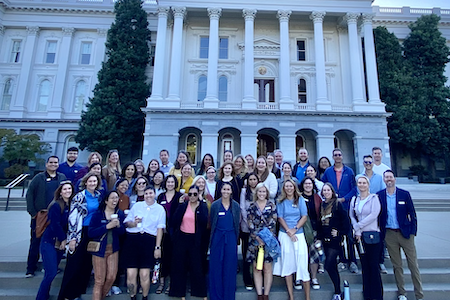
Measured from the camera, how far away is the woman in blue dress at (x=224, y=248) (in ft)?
14.1

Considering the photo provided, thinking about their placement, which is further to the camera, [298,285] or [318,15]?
[318,15]

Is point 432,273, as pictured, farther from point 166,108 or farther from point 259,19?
point 259,19

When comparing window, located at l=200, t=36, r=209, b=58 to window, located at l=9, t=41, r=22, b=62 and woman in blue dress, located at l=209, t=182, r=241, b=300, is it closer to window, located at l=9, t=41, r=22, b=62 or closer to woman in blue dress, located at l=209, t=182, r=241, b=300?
window, located at l=9, t=41, r=22, b=62

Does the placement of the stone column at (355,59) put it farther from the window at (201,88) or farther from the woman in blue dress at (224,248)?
the woman in blue dress at (224,248)

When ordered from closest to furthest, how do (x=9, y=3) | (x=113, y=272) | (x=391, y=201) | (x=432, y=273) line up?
(x=113, y=272), (x=391, y=201), (x=432, y=273), (x=9, y=3)

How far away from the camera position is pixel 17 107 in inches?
969

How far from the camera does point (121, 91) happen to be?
2202 cm

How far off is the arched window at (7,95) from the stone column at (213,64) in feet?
68.8

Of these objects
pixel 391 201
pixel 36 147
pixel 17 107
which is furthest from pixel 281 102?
pixel 17 107

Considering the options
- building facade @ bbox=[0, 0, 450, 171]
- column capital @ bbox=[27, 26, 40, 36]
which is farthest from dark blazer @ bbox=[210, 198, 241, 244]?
column capital @ bbox=[27, 26, 40, 36]

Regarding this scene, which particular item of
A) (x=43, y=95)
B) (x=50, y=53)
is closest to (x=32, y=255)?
Result: (x=43, y=95)

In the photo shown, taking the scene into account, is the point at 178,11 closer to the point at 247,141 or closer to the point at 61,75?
the point at 247,141

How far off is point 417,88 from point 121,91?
27.0 m

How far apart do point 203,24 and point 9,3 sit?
2052cm
